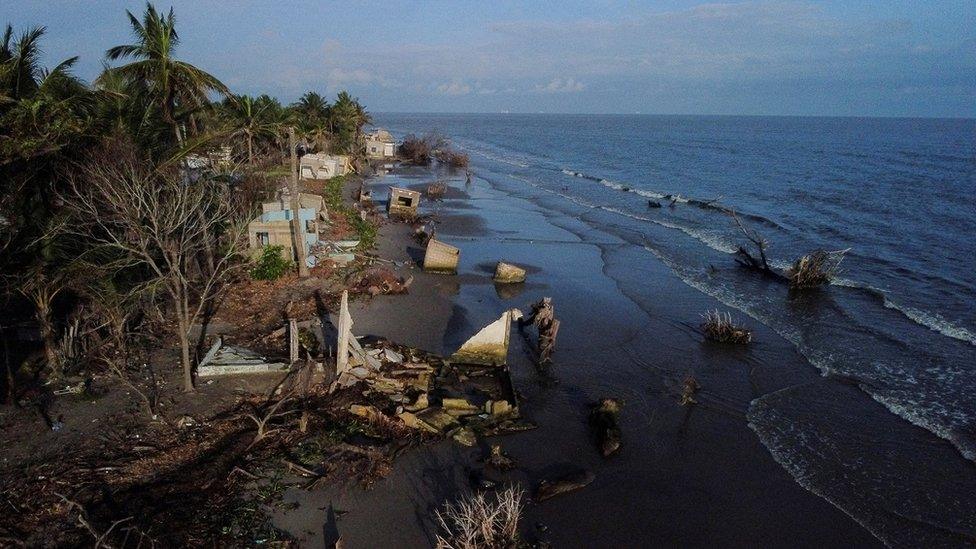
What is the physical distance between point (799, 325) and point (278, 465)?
1778 cm

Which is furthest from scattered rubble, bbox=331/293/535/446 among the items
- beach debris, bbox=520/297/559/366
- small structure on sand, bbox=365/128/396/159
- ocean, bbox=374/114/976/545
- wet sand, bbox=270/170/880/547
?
small structure on sand, bbox=365/128/396/159

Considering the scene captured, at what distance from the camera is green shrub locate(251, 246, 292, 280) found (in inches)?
797

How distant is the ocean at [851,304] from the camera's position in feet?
39.4

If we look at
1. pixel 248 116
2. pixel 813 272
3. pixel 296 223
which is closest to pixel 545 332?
pixel 296 223

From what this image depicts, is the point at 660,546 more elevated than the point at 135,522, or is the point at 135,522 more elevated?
the point at 135,522

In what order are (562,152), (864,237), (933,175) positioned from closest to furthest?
(864,237) → (933,175) → (562,152)

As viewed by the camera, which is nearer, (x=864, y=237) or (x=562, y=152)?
(x=864, y=237)

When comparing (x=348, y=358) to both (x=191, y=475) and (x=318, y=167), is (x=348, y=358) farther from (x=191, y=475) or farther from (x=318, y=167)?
(x=318, y=167)

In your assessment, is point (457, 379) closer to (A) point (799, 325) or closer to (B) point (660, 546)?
(B) point (660, 546)

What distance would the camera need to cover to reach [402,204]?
34.8 metres

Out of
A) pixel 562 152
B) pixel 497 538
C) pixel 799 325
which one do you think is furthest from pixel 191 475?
pixel 562 152

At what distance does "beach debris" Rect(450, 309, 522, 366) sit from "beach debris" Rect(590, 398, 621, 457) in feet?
9.52

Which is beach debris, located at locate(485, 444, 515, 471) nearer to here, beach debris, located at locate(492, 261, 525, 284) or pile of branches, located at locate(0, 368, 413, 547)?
pile of branches, located at locate(0, 368, 413, 547)

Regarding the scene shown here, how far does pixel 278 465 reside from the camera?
10562 millimetres
